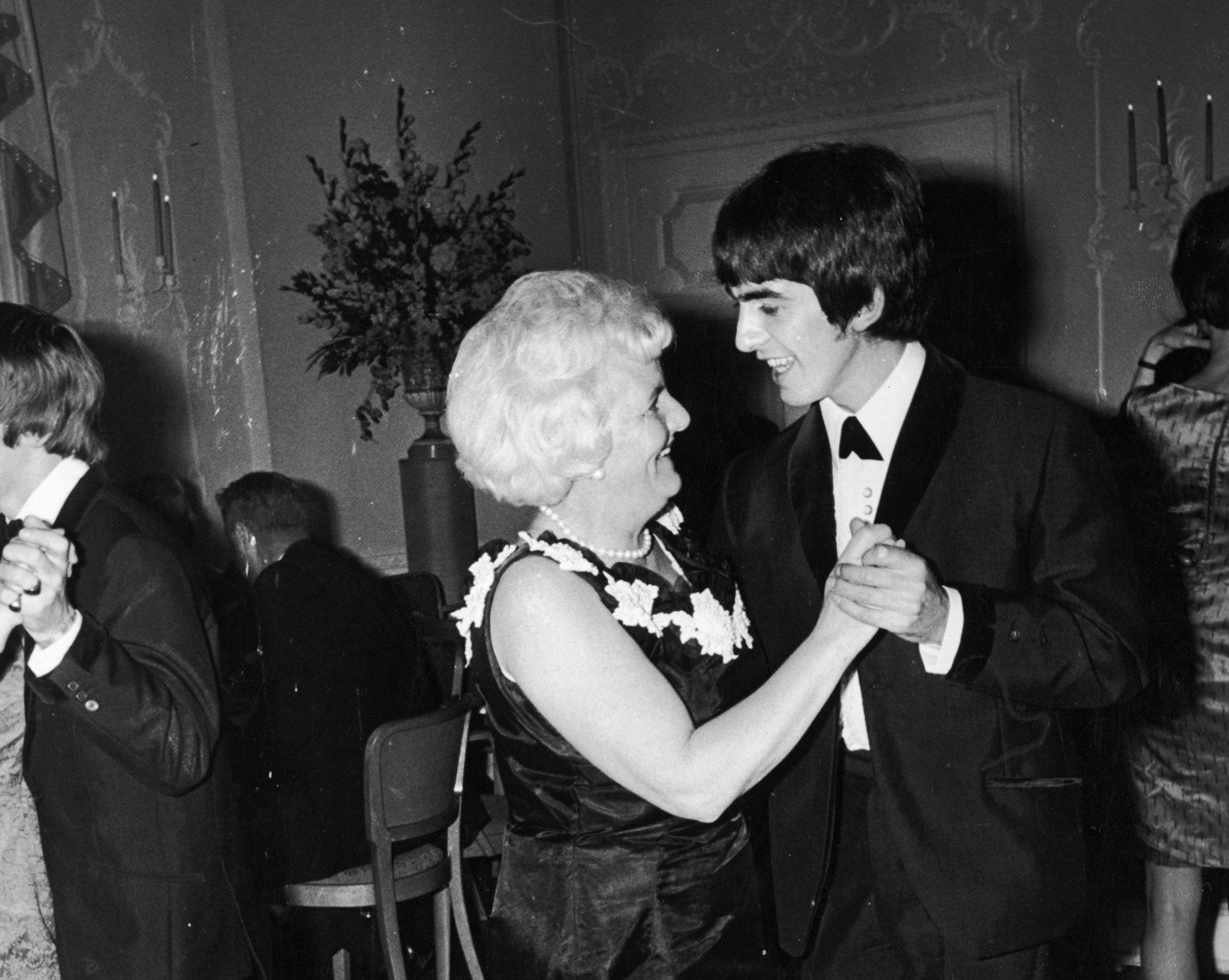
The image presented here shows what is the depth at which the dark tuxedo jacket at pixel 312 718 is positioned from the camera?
272cm

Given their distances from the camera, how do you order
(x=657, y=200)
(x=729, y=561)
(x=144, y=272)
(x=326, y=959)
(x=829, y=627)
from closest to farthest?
(x=829, y=627)
(x=729, y=561)
(x=326, y=959)
(x=144, y=272)
(x=657, y=200)

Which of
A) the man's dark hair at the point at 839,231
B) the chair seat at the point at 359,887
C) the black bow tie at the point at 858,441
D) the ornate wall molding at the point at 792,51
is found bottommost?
the chair seat at the point at 359,887

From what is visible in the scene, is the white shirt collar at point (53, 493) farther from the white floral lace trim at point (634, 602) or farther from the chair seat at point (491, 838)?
the chair seat at point (491, 838)

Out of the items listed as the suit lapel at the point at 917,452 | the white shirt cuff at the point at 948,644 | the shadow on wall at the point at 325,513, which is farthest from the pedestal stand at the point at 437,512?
the white shirt cuff at the point at 948,644

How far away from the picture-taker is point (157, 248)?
3.67 metres

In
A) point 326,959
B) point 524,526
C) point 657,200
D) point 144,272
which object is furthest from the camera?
point 657,200

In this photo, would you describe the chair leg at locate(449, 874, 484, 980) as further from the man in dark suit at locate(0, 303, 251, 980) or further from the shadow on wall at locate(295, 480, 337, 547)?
the shadow on wall at locate(295, 480, 337, 547)

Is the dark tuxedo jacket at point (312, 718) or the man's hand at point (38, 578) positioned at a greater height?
the man's hand at point (38, 578)

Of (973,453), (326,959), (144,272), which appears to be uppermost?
(144,272)

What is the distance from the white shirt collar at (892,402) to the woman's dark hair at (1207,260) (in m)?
0.82

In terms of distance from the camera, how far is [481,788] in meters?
3.98

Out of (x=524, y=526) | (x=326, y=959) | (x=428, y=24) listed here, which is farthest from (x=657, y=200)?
(x=326, y=959)

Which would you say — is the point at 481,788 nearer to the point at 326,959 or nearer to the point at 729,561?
Answer: the point at 326,959

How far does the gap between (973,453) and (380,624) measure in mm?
1664
